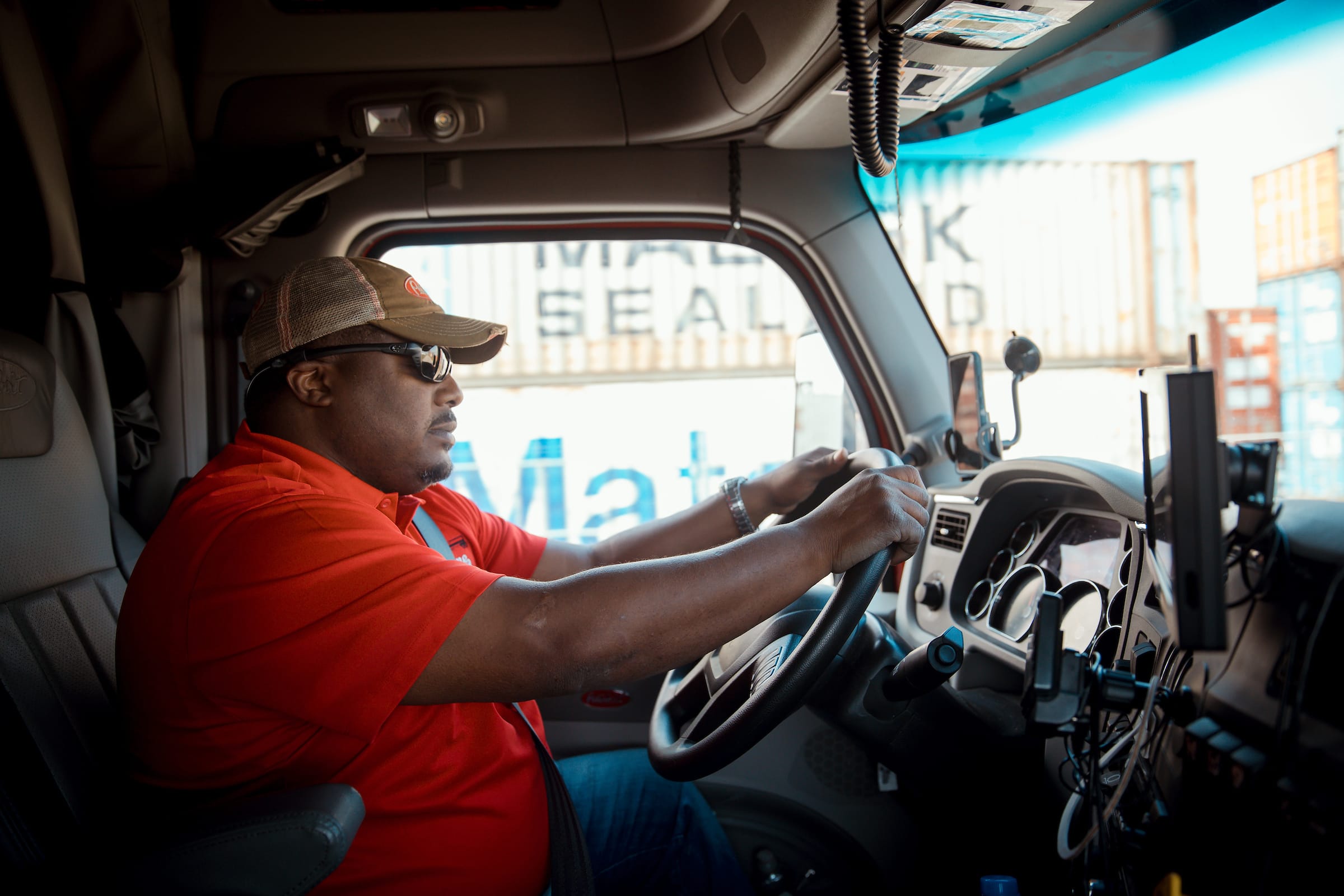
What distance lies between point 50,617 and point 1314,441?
2187 mm

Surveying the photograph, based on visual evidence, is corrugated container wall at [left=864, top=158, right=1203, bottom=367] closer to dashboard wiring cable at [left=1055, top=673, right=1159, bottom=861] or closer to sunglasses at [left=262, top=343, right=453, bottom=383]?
sunglasses at [left=262, top=343, right=453, bottom=383]

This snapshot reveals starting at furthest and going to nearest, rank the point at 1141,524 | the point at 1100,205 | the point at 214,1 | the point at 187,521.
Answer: the point at 1100,205 → the point at 214,1 → the point at 1141,524 → the point at 187,521

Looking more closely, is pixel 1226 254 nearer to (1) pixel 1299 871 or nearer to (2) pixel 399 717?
(1) pixel 1299 871

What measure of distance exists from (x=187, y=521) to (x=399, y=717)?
14.9 inches

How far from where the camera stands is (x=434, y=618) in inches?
39.8

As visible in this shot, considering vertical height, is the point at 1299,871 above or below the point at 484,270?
below

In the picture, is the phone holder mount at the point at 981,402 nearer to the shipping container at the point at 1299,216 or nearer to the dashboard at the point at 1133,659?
the dashboard at the point at 1133,659

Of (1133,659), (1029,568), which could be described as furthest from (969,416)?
(1133,659)

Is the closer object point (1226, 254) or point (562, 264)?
point (1226, 254)

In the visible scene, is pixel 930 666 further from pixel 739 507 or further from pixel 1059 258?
pixel 1059 258

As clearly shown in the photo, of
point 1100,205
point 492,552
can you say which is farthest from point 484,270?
point 492,552

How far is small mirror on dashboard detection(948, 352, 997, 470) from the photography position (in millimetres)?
1774

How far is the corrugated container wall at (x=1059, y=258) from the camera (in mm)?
2910

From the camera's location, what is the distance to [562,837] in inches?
52.9
